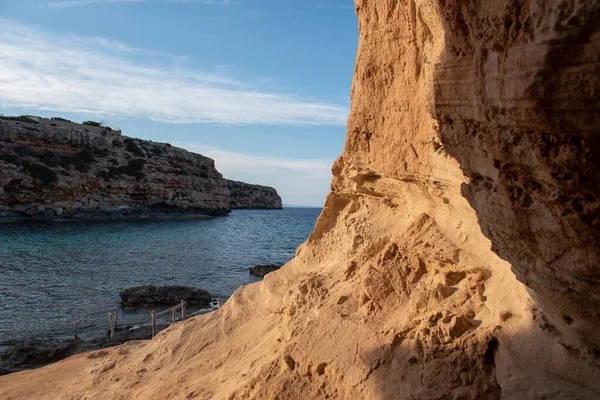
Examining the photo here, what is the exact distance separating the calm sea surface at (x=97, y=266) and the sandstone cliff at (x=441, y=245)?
12.3 m

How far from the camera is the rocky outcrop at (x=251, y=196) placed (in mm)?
132500

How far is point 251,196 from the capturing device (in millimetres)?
138375

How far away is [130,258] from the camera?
36812mm

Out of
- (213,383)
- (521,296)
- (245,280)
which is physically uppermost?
(521,296)

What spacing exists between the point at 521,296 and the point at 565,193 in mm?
1932

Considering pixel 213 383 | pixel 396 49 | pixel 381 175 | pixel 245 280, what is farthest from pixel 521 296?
pixel 245 280

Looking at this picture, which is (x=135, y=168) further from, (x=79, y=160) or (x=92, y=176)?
(x=79, y=160)

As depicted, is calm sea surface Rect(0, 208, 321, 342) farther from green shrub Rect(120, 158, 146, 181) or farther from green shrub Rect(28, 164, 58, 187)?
green shrub Rect(120, 158, 146, 181)

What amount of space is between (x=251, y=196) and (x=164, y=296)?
116 meters

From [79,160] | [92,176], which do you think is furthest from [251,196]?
[92,176]

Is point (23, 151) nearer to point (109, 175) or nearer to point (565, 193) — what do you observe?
point (109, 175)

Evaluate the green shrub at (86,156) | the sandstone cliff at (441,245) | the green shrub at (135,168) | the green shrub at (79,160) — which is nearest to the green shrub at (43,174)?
the green shrub at (79,160)

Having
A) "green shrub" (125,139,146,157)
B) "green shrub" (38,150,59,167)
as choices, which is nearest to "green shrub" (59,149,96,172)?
"green shrub" (38,150,59,167)

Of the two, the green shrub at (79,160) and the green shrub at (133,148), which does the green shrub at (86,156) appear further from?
the green shrub at (133,148)
